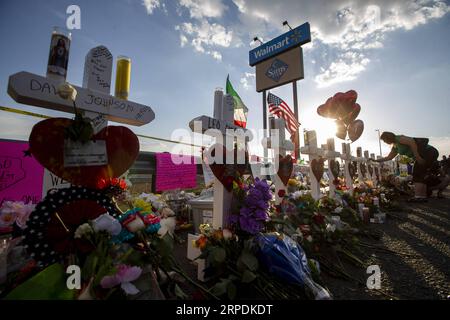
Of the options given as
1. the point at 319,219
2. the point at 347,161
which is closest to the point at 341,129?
the point at 347,161

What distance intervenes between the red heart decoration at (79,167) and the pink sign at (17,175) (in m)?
2.22

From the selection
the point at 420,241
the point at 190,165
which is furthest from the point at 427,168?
the point at 190,165

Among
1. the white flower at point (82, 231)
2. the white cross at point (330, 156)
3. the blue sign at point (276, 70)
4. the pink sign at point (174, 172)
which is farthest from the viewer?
the blue sign at point (276, 70)

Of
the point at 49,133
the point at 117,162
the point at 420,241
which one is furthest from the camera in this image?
the point at 420,241

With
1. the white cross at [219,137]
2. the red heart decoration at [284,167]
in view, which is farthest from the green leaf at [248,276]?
the red heart decoration at [284,167]

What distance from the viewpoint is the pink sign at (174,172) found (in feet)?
17.8

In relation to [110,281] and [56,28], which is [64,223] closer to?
[110,281]

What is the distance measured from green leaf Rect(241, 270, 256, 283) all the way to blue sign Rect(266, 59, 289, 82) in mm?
14786

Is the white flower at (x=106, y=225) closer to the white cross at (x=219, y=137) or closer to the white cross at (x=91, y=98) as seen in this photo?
the white cross at (x=91, y=98)

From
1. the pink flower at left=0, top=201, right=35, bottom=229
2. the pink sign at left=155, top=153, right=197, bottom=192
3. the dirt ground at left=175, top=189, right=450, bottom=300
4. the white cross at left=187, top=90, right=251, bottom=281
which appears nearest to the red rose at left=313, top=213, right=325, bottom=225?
the dirt ground at left=175, top=189, right=450, bottom=300

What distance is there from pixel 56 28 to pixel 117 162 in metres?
1.03

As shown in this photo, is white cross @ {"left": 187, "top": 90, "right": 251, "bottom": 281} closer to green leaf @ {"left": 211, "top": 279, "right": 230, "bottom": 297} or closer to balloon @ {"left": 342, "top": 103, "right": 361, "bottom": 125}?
green leaf @ {"left": 211, "top": 279, "right": 230, "bottom": 297}

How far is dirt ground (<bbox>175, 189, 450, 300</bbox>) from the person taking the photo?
5.19 ft

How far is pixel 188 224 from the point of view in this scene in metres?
3.37
